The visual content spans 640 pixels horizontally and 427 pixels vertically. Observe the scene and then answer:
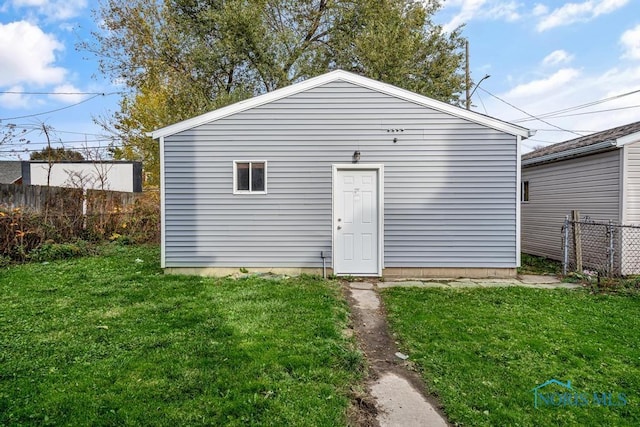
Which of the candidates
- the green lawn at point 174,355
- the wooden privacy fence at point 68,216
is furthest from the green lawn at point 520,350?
the wooden privacy fence at point 68,216

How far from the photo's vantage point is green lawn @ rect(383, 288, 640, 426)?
2.64 meters

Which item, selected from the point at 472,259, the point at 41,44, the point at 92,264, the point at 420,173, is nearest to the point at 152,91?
the point at 41,44

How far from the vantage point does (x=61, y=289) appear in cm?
580

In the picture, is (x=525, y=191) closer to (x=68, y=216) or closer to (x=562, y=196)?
(x=562, y=196)

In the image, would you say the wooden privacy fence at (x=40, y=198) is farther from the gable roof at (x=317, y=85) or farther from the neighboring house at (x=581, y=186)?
the neighboring house at (x=581, y=186)

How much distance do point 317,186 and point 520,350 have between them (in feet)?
14.4

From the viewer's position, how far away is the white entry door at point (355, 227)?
22.9 feet

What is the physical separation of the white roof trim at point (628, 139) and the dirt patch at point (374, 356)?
19.7 feet

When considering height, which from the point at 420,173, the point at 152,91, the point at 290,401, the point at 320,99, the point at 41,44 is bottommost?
the point at 290,401

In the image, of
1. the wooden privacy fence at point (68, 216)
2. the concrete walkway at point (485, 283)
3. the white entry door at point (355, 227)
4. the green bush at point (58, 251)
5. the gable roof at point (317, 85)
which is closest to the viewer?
the concrete walkway at point (485, 283)

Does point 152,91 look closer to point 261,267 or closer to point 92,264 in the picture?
point 92,264

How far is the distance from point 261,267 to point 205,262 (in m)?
1.11

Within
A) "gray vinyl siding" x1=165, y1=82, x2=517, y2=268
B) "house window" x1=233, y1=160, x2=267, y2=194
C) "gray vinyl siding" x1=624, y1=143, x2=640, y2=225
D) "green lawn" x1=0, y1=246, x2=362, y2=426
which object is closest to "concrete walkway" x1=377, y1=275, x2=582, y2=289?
"gray vinyl siding" x1=165, y1=82, x2=517, y2=268

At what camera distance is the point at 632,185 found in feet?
23.6
